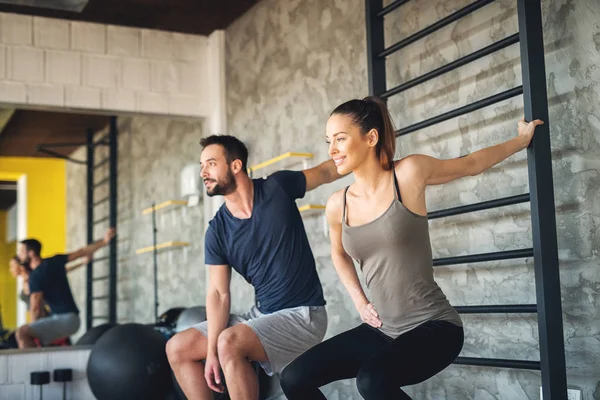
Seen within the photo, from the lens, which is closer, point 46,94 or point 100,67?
point 46,94

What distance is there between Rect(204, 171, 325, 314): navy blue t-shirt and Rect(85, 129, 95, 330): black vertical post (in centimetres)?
315

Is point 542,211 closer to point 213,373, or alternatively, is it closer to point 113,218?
point 213,373

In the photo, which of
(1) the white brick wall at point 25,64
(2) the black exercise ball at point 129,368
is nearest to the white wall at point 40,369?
(2) the black exercise ball at point 129,368

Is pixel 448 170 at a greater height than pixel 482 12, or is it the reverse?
pixel 482 12

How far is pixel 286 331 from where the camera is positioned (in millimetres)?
3053

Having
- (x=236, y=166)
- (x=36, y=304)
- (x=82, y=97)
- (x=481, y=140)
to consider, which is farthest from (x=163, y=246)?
(x=481, y=140)

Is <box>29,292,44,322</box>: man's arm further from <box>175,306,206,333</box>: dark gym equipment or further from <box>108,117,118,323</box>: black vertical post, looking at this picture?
<box>175,306,206,333</box>: dark gym equipment

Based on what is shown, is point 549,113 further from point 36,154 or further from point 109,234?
point 36,154

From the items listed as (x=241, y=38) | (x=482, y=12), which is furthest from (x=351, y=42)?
(x=241, y=38)

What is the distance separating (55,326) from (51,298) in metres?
0.36

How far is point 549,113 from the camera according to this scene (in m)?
3.00

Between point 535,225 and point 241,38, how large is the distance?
10.9 ft

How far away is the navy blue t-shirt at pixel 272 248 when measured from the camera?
3.15m

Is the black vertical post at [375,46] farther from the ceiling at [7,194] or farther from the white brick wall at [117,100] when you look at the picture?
the ceiling at [7,194]
